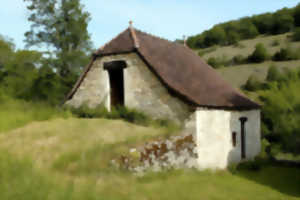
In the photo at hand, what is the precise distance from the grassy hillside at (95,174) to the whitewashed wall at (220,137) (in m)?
0.65

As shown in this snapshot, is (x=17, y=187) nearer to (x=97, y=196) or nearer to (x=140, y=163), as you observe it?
(x=97, y=196)

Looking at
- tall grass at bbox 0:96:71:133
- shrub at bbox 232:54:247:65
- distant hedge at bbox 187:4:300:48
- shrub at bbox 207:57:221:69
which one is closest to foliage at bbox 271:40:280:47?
shrub at bbox 232:54:247:65

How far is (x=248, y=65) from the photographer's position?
46219 millimetres

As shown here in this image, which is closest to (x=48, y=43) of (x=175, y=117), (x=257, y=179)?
(x=175, y=117)

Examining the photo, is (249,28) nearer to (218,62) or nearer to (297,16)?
(297,16)

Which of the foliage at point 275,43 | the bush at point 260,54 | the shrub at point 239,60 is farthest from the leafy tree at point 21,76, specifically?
the foliage at point 275,43

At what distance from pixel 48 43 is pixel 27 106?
10.3 meters

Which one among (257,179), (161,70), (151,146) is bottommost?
(257,179)

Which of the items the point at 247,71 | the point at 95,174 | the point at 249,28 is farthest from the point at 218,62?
the point at 95,174

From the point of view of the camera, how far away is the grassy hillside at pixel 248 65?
133 ft

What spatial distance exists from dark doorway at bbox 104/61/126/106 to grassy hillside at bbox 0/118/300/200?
81.3 inches

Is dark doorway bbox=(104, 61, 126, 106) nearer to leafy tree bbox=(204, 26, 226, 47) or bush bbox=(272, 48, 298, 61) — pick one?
bush bbox=(272, 48, 298, 61)

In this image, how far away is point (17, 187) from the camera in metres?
5.16

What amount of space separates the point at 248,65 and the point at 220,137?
3781 cm
